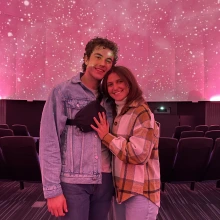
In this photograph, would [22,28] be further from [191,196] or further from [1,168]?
[191,196]

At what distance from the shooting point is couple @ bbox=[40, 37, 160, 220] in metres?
1.17

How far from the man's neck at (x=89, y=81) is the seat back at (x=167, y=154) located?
2.10m

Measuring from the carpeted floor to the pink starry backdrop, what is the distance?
5372 millimetres

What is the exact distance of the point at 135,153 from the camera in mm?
1166

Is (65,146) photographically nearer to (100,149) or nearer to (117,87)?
(100,149)

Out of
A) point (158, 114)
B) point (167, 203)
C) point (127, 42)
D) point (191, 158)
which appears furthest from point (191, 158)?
point (127, 42)

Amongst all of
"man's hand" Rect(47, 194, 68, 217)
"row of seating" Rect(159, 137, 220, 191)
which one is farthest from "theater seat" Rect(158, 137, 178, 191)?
"man's hand" Rect(47, 194, 68, 217)

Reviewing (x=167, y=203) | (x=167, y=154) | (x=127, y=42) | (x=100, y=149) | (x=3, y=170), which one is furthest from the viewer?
(x=127, y=42)

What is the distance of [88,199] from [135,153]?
32 centimetres

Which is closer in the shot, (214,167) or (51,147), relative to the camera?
(51,147)

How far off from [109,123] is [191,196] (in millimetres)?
2640

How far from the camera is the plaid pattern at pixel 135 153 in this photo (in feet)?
3.86

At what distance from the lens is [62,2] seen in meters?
8.69

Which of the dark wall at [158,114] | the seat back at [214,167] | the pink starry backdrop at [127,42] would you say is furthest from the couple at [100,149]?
the pink starry backdrop at [127,42]
